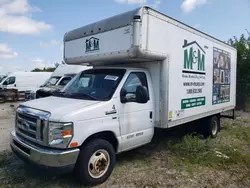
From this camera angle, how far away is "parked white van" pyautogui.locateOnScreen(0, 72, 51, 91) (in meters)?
21.2

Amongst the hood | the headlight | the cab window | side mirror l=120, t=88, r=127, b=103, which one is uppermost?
the cab window

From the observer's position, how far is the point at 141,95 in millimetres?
4574

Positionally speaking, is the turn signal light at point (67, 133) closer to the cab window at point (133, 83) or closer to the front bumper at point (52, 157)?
the front bumper at point (52, 157)

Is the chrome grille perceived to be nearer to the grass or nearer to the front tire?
the front tire

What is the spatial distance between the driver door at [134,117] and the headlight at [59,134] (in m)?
1.15

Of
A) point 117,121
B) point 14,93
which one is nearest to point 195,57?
point 117,121

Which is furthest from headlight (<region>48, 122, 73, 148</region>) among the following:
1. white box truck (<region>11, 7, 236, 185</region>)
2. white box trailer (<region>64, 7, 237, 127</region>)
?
white box trailer (<region>64, 7, 237, 127</region>)

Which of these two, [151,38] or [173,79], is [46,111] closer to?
[151,38]

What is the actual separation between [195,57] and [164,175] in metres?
3.28

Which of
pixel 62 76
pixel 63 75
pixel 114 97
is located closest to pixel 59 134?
pixel 114 97

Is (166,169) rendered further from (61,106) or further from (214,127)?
(214,127)

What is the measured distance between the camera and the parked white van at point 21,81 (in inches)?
835

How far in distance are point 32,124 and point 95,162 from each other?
1269 millimetres

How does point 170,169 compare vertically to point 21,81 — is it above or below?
below
